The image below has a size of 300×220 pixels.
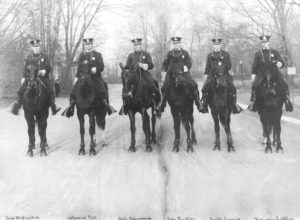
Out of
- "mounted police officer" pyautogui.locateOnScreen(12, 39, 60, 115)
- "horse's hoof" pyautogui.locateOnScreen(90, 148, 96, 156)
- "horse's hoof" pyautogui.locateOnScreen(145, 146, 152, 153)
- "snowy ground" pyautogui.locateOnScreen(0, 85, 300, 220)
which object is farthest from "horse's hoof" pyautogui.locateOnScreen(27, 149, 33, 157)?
"horse's hoof" pyautogui.locateOnScreen(145, 146, 152, 153)

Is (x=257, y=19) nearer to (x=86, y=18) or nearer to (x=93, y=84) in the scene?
(x=86, y=18)

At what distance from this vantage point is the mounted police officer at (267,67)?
9430 mm

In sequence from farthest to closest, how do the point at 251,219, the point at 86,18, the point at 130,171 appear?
the point at 86,18
the point at 130,171
the point at 251,219

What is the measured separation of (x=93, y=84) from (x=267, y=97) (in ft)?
14.0

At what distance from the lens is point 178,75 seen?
9641mm

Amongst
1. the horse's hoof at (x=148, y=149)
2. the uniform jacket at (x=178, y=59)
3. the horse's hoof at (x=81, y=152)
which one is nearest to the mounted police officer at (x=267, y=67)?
the uniform jacket at (x=178, y=59)

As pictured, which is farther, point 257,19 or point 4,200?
point 257,19

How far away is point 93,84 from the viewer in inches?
393

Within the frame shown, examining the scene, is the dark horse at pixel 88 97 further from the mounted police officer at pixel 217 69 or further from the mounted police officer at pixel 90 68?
the mounted police officer at pixel 217 69

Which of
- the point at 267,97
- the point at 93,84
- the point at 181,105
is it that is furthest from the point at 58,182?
the point at 267,97

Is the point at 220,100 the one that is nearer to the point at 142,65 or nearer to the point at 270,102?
the point at 270,102

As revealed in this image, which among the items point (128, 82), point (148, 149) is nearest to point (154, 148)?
point (148, 149)

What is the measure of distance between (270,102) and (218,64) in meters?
1.56

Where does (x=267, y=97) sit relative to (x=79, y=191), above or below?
above
